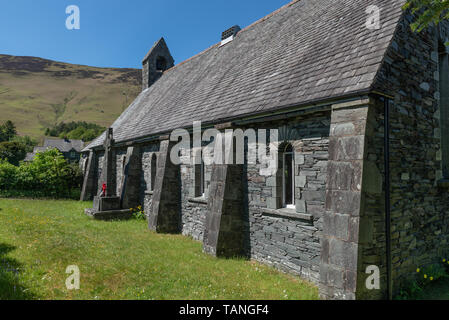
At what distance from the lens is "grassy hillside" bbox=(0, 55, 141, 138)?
326 feet

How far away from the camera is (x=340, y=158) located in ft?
19.0

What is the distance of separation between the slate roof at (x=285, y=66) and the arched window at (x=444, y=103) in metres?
2.63

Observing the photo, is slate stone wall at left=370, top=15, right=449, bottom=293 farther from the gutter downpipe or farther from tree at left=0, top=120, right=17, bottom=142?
tree at left=0, top=120, right=17, bottom=142

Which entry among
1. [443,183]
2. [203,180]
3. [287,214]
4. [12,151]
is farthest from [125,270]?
[12,151]

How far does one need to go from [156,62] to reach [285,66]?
1815cm

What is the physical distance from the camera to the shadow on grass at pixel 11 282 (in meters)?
5.30

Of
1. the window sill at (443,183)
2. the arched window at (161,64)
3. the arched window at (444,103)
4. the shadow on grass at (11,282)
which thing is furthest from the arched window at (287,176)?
the arched window at (161,64)

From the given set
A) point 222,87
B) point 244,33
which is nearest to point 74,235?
point 222,87

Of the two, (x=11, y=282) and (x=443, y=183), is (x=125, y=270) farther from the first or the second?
(x=443, y=183)

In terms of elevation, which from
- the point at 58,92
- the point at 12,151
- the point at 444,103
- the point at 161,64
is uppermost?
the point at 58,92

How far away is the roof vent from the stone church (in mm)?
5820

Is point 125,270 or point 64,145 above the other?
point 64,145

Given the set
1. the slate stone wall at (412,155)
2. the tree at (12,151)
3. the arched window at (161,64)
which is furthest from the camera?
the tree at (12,151)

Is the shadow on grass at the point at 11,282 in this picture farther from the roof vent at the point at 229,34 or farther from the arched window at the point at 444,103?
the roof vent at the point at 229,34
